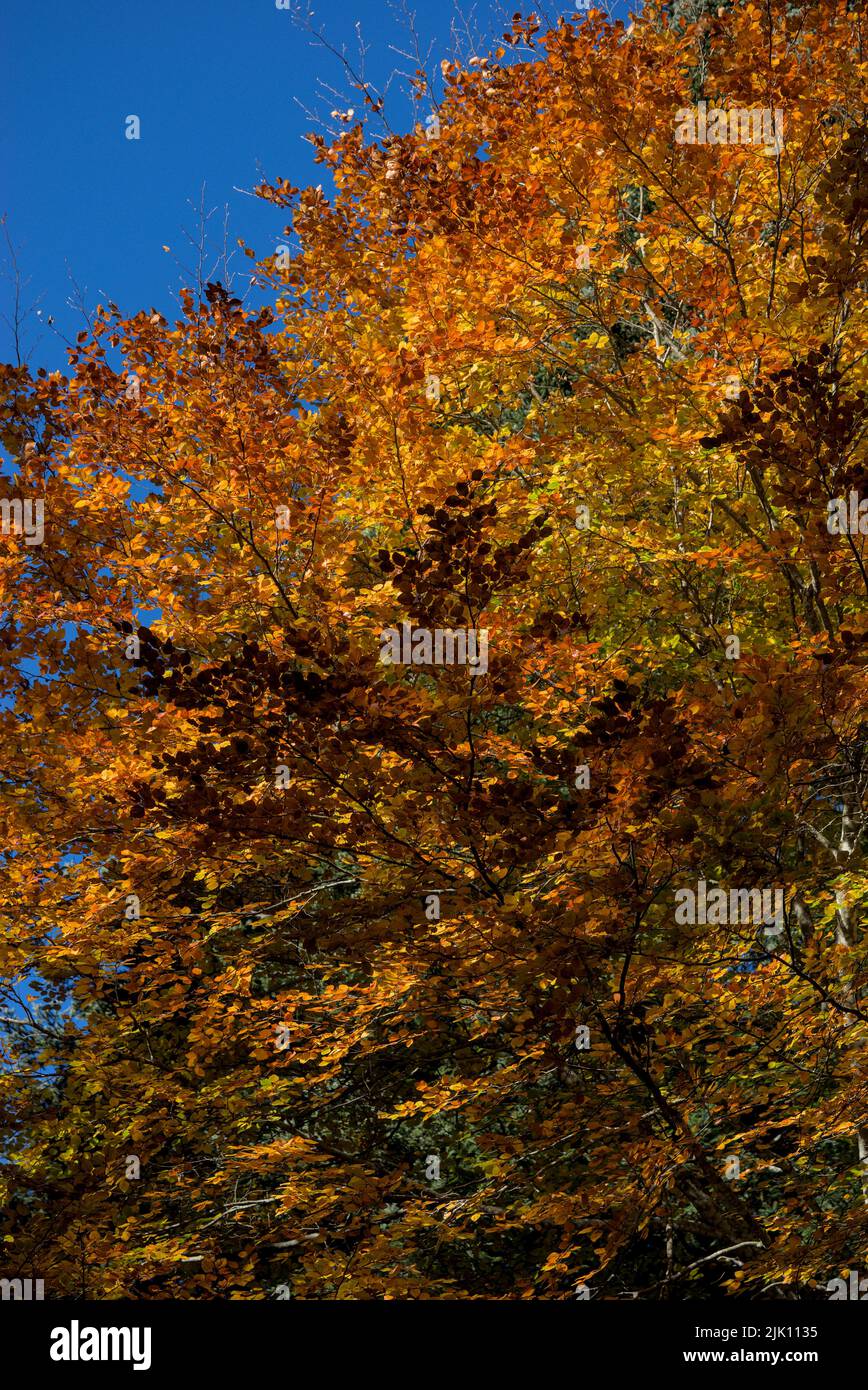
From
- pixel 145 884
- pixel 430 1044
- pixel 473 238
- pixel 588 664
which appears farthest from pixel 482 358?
pixel 430 1044

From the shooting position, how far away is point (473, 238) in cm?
761

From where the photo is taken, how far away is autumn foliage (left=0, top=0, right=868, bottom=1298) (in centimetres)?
488

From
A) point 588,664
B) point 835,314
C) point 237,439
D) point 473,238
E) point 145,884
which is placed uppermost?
point 473,238

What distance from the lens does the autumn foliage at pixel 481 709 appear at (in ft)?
16.0

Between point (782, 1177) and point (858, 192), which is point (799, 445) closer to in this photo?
point (858, 192)

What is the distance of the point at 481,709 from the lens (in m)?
4.93
